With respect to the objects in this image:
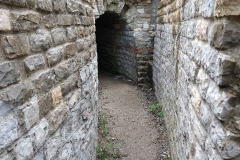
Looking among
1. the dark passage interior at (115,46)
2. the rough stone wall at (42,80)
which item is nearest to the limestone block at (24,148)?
the rough stone wall at (42,80)

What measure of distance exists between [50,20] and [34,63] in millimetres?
411

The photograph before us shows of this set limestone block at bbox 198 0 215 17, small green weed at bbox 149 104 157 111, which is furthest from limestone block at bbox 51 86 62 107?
small green weed at bbox 149 104 157 111

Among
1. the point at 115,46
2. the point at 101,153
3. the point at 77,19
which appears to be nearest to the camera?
the point at 77,19

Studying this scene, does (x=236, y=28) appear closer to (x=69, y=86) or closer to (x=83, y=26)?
(x=69, y=86)

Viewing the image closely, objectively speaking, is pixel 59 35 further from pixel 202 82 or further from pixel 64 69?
pixel 202 82

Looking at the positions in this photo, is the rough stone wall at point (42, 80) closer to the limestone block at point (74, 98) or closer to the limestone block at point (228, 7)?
the limestone block at point (74, 98)

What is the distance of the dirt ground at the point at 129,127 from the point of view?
330 centimetres

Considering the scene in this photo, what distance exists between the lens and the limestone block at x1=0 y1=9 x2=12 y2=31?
102cm

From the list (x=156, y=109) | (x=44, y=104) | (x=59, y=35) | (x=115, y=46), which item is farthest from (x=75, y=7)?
(x=115, y=46)

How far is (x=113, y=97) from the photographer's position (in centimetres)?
570

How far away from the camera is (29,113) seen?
1.28 m

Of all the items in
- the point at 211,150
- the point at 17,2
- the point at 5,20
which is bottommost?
the point at 211,150

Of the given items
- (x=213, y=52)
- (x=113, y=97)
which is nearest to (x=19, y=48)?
(x=213, y=52)

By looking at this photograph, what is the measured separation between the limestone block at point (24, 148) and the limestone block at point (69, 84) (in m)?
0.62
